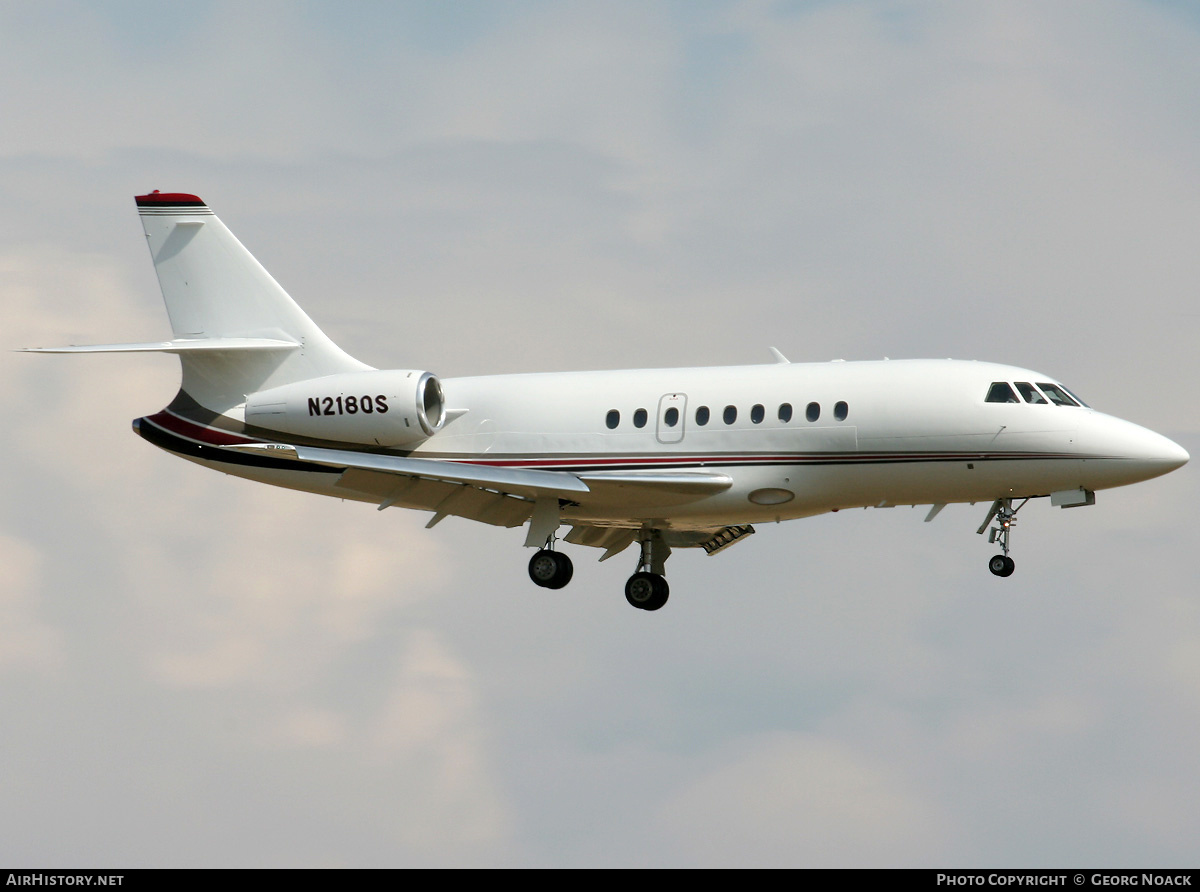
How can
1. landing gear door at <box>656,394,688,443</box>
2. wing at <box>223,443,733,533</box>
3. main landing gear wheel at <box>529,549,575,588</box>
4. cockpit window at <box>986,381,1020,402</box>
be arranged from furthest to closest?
main landing gear wheel at <box>529,549,575,588</box>
landing gear door at <box>656,394,688,443</box>
wing at <box>223,443,733,533</box>
cockpit window at <box>986,381,1020,402</box>

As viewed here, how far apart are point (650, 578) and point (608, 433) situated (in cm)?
381

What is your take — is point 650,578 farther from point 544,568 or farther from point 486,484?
point 486,484

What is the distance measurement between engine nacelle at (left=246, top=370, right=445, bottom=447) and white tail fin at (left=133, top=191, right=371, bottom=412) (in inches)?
66.8

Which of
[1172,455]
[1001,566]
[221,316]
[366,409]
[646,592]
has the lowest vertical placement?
[646,592]

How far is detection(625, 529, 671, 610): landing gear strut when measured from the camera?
31.0 metres

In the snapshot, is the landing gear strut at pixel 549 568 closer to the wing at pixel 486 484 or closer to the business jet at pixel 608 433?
the business jet at pixel 608 433

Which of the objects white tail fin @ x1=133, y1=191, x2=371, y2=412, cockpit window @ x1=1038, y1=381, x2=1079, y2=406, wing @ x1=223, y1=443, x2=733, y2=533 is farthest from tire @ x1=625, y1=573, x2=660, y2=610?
cockpit window @ x1=1038, y1=381, x2=1079, y2=406

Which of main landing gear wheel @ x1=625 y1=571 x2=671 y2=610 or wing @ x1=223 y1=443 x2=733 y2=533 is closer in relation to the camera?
wing @ x1=223 y1=443 x2=733 y2=533

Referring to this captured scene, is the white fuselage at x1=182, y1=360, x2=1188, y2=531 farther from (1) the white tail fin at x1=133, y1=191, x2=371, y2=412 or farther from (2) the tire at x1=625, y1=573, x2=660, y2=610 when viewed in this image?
(1) the white tail fin at x1=133, y1=191, x2=371, y2=412

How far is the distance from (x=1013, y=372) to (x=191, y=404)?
1560 centimetres

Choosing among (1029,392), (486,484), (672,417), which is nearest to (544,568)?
(486,484)

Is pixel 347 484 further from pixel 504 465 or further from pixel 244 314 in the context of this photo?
pixel 244 314

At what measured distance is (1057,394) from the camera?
88.1ft

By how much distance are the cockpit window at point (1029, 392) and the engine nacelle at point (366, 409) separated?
1046 centimetres
